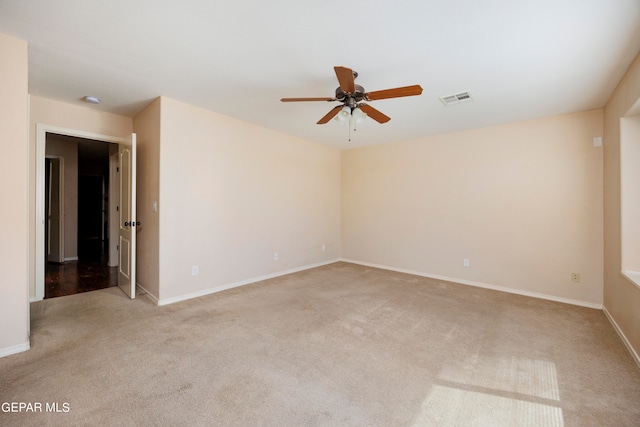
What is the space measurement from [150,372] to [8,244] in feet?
4.93

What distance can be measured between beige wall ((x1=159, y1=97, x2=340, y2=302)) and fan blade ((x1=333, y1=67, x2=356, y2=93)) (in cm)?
223

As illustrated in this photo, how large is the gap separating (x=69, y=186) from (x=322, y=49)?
20.6 feet

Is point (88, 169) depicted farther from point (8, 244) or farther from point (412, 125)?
point (412, 125)

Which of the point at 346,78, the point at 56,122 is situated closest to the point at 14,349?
the point at 56,122

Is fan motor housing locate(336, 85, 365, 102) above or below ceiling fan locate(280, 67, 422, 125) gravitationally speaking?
above

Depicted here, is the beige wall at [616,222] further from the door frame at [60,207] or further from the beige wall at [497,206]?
the door frame at [60,207]

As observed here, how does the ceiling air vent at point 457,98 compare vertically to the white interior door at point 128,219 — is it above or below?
above

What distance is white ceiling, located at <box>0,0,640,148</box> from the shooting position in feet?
5.78

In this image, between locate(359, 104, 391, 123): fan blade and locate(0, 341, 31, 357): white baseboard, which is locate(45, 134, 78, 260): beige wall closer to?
locate(0, 341, 31, 357): white baseboard

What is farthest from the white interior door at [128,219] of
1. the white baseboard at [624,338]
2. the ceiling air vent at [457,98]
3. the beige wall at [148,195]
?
the white baseboard at [624,338]

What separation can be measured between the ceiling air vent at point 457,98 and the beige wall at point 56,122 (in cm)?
431

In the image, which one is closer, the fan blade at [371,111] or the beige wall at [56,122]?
the fan blade at [371,111]

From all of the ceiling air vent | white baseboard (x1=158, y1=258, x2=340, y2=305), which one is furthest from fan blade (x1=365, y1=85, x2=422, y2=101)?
white baseboard (x1=158, y1=258, x2=340, y2=305)

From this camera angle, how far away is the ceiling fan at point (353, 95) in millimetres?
2074
